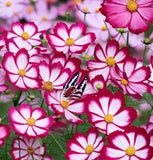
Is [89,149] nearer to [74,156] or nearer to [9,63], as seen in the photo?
[74,156]

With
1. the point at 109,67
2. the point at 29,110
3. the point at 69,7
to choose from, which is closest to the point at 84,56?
the point at 109,67

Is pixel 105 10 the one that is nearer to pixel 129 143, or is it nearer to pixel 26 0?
pixel 129 143

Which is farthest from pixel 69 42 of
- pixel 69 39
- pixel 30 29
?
pixel 30 29

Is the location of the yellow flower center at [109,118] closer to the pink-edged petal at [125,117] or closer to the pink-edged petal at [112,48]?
the pink-edged petal at [125,117]

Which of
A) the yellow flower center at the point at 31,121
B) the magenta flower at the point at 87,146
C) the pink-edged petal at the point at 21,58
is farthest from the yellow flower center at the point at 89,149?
the pink-edged petal at the point at 21,58

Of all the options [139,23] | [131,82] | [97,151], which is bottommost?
[97,151]

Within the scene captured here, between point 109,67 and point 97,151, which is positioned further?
point 109,67

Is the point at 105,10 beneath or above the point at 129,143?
above
